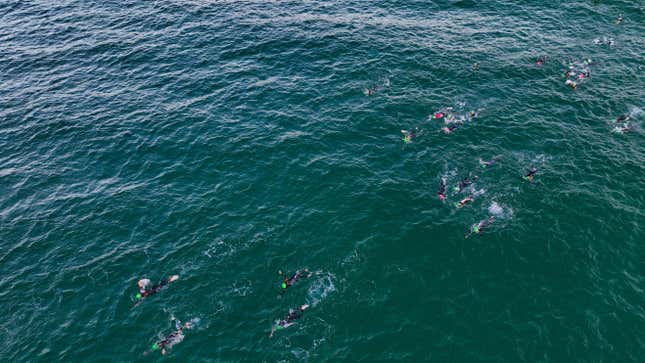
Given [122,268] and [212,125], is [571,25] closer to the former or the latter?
[212,125]

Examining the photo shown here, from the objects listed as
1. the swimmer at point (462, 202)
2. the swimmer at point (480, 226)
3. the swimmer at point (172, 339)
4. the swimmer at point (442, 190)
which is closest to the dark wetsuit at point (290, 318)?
the swimmer at point (172, 339)

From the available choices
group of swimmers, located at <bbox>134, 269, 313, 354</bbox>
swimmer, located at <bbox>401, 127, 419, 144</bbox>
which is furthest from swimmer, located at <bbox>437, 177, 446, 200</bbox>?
group of swimmers, located at <bbox>134, 269, 313, 354</bbox>

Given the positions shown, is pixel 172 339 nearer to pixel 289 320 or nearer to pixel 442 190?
pixel 289 320

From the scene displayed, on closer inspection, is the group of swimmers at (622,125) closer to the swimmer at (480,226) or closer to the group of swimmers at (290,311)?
the swimmer at (480,226)

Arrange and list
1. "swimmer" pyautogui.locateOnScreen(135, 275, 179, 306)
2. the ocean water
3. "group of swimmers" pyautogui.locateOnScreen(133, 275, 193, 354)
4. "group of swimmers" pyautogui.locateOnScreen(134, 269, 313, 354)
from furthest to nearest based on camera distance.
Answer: "swimmer" pyautogui.locateOnScreen(135, 275, 179, 306) < the ocean water < "group of swimmers" pyautogui.locateOnScreen(134, 269, 313, 354) < "group of swimmers" pyautogui.locateOnScreen(133, 275, 193, 354)

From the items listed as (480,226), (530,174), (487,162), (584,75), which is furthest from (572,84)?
(480,226)

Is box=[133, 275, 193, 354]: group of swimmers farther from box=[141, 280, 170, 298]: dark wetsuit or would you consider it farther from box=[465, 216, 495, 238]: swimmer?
box=[465, 216, 495, 238]: swimmer
